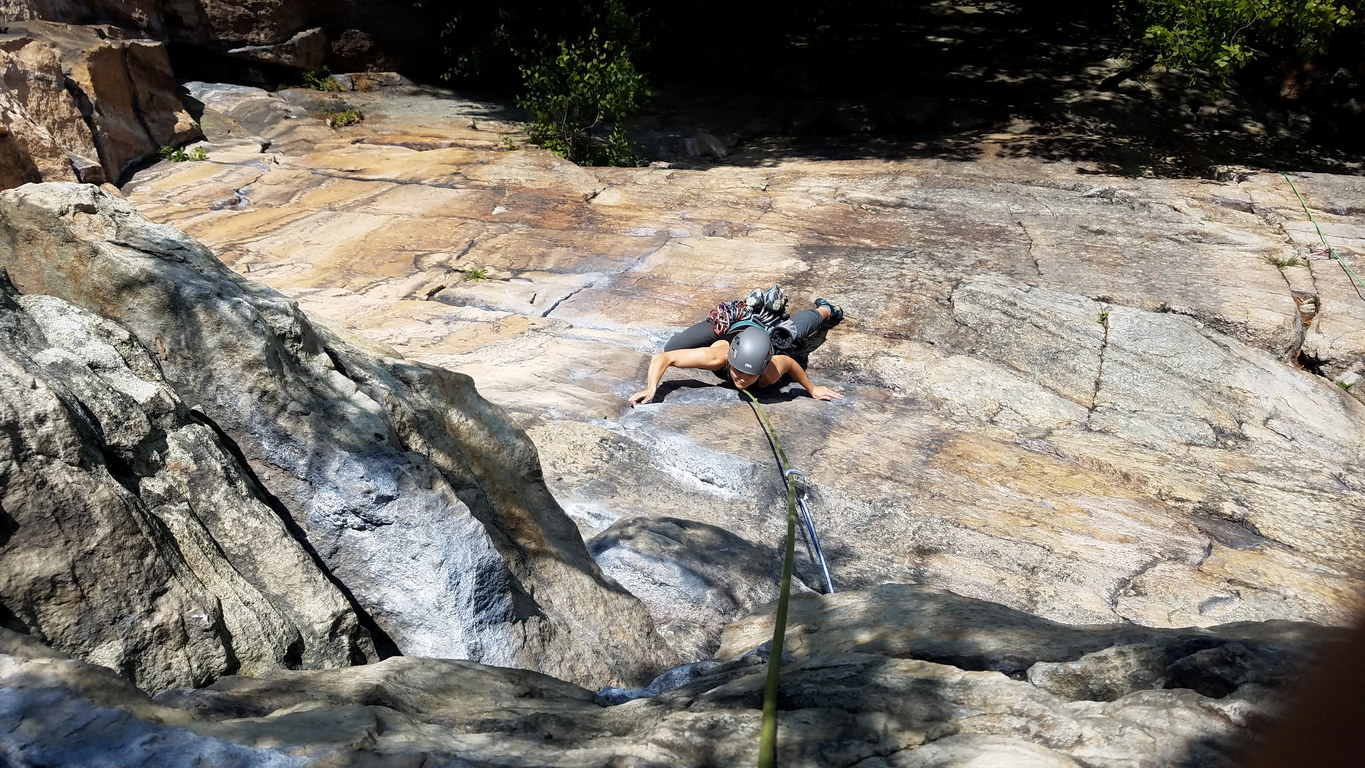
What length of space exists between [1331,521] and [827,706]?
157 inches

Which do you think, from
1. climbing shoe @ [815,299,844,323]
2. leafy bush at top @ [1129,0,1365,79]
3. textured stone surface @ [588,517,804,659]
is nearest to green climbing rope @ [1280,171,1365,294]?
leafy bush at top @ [1129,0,1365,79]

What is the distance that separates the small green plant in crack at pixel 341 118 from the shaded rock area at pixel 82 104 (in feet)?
4.79

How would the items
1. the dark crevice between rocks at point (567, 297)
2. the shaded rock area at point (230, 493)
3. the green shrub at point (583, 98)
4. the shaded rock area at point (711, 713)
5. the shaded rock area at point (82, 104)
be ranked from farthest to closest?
the green shrub at point (583, 98) → the shaded rock area at point (82, 104) → the dark crevice between rocks at point (567, 297) → the shaded rock area at point (230, 493) → the shaded rock area at point (711, 713)

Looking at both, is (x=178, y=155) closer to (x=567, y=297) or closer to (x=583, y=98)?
(x=583, y=98)

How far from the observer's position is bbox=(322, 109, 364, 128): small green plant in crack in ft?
36.5

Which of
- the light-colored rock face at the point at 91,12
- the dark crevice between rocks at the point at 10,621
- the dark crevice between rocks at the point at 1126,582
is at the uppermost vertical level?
the light-colored rock face at the point at 91,12

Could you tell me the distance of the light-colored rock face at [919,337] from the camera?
428 cm

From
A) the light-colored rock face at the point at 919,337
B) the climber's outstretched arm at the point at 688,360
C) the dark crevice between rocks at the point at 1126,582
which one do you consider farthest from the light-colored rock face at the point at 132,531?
the climber's outstretched arm at the point at 688,360

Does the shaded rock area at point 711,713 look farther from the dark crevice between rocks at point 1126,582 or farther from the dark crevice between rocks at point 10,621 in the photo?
the dark crevice between rocks at point 1126,582

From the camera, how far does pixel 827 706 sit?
1.96 meters

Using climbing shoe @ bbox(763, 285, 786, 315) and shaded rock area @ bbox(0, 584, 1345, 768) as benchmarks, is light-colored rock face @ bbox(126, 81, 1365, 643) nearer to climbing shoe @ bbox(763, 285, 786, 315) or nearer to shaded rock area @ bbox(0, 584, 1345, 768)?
climbing shoe @ bbox(763, 285, 786, 315)

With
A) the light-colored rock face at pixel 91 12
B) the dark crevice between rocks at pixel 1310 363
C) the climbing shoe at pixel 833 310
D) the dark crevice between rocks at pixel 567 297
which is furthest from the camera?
the light-colored rock face at pixel 91 12

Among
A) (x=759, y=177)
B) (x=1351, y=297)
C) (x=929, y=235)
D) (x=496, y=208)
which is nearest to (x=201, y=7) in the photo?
(x=496, y=208)

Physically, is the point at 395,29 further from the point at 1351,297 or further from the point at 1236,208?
the point at 1351,297
